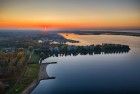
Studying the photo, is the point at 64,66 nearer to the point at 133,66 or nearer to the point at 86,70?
the point at 86,70

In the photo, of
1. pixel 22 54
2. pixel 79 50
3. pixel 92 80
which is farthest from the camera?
pixel 79 50

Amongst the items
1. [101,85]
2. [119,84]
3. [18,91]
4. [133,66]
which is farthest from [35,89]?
[133,66]

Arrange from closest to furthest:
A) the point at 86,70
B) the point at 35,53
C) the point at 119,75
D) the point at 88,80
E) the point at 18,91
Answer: the point at 18,91 → the point at 88,80 → the point at 119,75 → the point at 86,70 → the point at 35,53

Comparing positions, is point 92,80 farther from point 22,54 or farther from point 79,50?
point 79,50

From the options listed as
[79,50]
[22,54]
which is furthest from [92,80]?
[79,50]

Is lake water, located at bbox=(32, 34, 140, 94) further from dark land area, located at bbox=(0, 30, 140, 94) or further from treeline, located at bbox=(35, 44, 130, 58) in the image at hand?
treeline, located at bbox=(35, 44, 130, 58)

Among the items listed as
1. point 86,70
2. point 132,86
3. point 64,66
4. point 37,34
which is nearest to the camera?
point 132,86

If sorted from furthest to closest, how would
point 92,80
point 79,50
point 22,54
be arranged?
point 79,50 → point 22,54 → point 92,80

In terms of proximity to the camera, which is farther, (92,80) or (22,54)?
(22,54)

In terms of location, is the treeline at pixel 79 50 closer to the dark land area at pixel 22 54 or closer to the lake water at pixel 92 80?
the dark land area at pixel 22 54

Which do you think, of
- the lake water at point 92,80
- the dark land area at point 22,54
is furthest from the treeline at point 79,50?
the lake water at point 92,80

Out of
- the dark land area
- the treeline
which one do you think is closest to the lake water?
the dark land area
